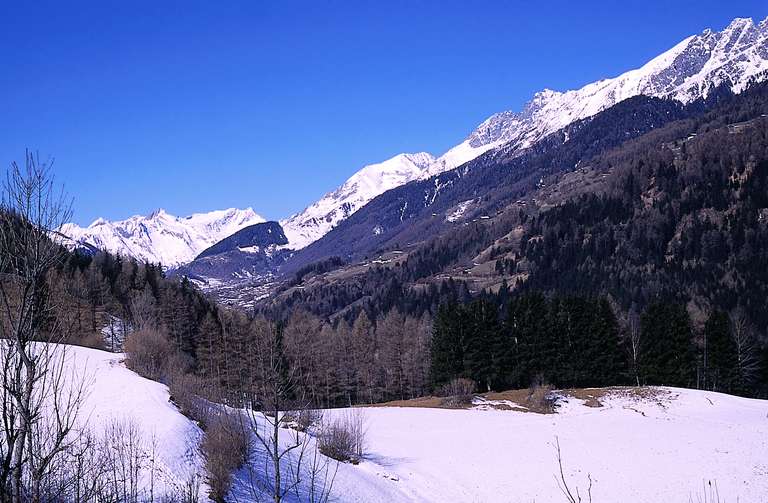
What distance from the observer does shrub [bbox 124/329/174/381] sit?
44.3 meters

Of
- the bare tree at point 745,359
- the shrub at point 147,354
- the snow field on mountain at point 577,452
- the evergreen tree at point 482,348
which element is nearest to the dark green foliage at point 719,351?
the bare tree at point 745,359

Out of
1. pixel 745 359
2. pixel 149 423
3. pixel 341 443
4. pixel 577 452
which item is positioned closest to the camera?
pixel 149 423

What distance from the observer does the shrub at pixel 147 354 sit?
44312 mm

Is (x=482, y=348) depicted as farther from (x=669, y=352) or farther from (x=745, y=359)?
(x=745, y=359)

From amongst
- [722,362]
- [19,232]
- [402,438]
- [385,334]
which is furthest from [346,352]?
[19,232]

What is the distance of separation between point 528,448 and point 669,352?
127 ft

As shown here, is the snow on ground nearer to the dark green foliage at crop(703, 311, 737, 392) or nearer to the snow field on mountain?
the snow field on mountain

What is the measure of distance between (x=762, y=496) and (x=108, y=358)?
46097mm

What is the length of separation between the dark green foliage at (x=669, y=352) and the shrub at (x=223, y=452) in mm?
60571

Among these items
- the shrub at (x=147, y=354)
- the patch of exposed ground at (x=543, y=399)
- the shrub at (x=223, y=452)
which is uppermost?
the shrub at (x=147, y=354)

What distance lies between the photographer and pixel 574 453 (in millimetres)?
42250

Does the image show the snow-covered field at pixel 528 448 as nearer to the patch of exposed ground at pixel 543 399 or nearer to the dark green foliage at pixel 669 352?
the patch of exposed ground at pixel 543 399

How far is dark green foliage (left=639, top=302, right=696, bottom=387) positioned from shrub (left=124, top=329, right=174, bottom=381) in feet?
194

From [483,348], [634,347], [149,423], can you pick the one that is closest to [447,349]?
[483,348]
